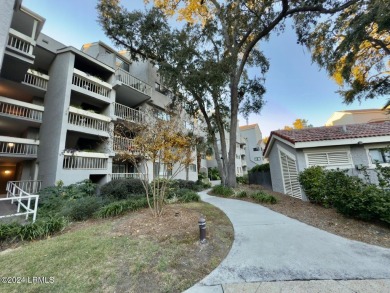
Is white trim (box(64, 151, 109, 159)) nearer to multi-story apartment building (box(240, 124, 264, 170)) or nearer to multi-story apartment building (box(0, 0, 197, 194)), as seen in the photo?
multi-story apartment building (box(0, 0, 197, 194))

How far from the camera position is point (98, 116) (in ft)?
45.3

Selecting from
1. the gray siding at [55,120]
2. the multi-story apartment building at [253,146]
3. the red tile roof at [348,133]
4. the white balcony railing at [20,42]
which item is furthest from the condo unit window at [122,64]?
the multi-story apartment building at [253,146]

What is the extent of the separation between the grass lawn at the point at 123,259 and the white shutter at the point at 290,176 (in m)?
6.47

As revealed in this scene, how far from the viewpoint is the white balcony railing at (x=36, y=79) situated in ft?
42.2

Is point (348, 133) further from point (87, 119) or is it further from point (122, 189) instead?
point (87, 119)

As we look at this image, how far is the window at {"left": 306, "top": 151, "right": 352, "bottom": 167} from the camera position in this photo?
939 cm

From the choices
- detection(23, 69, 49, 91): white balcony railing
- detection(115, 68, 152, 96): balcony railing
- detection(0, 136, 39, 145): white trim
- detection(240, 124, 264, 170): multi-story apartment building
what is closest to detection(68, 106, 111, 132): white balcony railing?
detection(0, 136, 39, 145): white trim

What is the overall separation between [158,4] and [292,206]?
16.7 meters

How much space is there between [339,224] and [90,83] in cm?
1732

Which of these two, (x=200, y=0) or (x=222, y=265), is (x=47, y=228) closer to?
(x=222, y=265)

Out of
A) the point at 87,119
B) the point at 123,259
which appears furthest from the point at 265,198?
the point at 87,119

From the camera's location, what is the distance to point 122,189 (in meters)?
10.4

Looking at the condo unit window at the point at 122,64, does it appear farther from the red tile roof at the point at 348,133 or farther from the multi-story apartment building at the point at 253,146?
the multi-story apartment building at the point at 253,146

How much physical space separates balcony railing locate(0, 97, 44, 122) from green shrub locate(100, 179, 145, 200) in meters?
7.92
